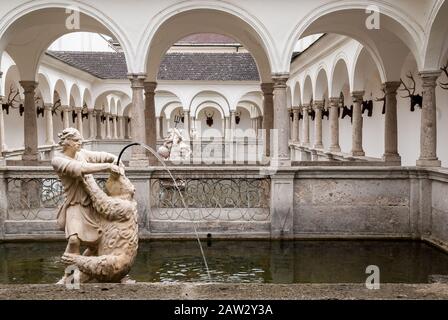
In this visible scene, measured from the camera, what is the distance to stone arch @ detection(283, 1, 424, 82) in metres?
9.55

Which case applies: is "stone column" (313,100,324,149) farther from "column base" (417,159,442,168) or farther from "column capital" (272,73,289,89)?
"column base" (417,159,442,168)

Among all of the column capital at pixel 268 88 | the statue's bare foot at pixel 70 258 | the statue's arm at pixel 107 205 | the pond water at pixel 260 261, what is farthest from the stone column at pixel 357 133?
the statue's bare foot at pixel 70 258

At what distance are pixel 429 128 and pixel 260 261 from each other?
438 centimetres

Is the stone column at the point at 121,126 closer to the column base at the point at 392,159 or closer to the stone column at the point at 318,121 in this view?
the stone column at the point at 318,121

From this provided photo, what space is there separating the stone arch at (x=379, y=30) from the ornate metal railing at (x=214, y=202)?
9.13ft

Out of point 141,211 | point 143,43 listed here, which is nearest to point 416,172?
point 141,211

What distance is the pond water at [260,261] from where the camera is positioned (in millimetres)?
6906

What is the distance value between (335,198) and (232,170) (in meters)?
2.08

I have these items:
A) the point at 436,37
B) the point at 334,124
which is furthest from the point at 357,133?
the point at 436,37

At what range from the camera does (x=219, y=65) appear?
2714 cm

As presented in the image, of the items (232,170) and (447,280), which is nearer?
(447,280)

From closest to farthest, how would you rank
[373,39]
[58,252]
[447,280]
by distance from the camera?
[447,280] → [58,252] → [373,39]

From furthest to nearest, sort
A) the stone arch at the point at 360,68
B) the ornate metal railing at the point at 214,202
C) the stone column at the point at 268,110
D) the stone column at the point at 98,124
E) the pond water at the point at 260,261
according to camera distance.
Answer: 1. the stone column at the point at 98,124
2. the stone arch at the point at 360,68
3. the stone column at the point at 268,110
4. the ornate metal railing at the point at 214,202
5. the pond water at the point at 260,261

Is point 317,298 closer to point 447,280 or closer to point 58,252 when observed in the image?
point 447,280
